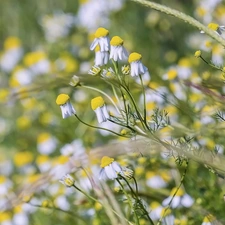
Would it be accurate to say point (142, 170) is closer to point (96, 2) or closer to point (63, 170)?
point (63, 170)

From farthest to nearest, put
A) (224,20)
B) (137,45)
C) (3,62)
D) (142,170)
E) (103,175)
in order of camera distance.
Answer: (3,62), (137,45), (224,20), (142,170), (103,175)

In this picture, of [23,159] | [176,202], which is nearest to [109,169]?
[176,202]

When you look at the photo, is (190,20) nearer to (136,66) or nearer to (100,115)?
(136,66)

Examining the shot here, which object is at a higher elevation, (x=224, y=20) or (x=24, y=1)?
(x=224, y=20)

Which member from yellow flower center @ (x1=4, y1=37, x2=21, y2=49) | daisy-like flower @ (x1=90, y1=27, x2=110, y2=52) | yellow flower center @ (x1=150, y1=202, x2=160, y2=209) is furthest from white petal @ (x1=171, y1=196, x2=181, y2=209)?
yellow flower center @ (x1=4, y1=37, x2=21, y2=49)

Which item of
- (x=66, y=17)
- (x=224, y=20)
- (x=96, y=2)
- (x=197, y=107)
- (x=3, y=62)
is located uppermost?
(x=197, y=107)

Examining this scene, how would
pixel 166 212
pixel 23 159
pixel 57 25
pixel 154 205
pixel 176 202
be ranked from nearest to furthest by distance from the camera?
pixel 166 212, pixel 176 202, pixel 154 205, pixel 23 159, pixel 57 25

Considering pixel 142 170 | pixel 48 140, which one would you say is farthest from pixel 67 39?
pixel 142 170
